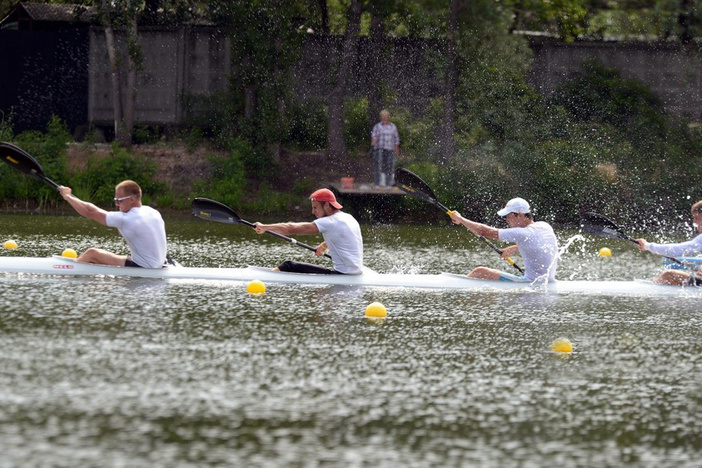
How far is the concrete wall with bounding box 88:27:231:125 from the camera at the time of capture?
93.7 ft

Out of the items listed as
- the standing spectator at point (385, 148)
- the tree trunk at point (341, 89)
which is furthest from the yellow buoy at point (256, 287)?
the tree trunk at point (341, 89)

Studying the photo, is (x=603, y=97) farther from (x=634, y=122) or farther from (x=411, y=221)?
(x=411, y=221)

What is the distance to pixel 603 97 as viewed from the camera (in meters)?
29.1

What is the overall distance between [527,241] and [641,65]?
53.9 feet

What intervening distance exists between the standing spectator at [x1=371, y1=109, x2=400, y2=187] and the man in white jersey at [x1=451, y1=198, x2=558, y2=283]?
35.8 feet

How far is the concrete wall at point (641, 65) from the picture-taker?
1161 inches

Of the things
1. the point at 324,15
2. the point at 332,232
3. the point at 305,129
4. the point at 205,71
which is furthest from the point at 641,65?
the point at 332,232

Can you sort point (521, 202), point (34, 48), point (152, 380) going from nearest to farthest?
point (152, 380) < point (521, 202) < point (34, 48)

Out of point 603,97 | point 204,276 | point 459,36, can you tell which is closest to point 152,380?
point 204,276

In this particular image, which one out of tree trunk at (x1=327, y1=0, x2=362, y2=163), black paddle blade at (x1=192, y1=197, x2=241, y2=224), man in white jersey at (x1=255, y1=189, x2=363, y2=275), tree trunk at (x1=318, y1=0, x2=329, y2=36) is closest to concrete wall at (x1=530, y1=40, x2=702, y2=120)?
tree trunk at (x1=327, y1=0, x2=362, y2=163)

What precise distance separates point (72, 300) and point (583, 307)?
5.60 meters

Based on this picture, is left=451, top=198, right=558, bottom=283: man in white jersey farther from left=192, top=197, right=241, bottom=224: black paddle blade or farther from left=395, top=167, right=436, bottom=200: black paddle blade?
left=192, top=197, right=241, bottom=224: black paddle blade

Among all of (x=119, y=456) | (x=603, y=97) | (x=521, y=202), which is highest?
(x=603, y=97)

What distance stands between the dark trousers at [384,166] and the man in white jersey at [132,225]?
1175cm
